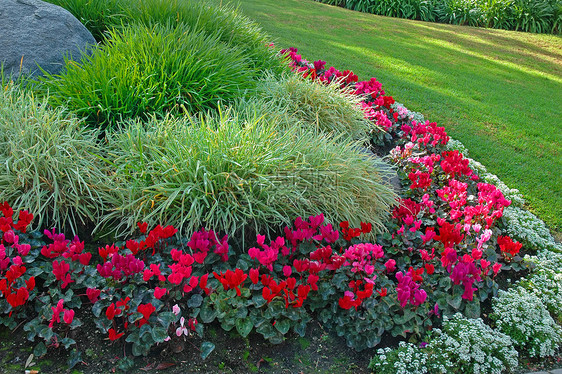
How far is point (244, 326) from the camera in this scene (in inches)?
91.5

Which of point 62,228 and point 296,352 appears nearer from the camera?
point 296,352

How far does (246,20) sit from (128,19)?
1.72 m

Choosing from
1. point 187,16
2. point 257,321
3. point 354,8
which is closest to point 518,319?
point 257,321

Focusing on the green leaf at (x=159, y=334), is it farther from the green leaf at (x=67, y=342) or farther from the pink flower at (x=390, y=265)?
the pink flower at (x=390, y=265)

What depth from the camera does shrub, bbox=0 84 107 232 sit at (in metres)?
2.84

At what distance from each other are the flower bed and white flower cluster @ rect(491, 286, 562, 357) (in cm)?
1

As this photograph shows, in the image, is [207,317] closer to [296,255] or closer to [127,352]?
[127,352]

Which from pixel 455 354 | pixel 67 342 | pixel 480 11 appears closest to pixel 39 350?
pixel 67 342

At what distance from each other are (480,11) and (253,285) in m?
14.0

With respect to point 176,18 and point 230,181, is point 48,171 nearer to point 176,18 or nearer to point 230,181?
point 230,181

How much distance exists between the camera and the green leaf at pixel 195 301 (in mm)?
2377

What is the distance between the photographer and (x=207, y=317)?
7.70ft

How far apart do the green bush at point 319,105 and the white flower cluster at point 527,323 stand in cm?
225

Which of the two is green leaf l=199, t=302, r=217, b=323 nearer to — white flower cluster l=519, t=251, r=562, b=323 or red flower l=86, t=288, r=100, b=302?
red flower l=86, t=288, r=100, b=302
